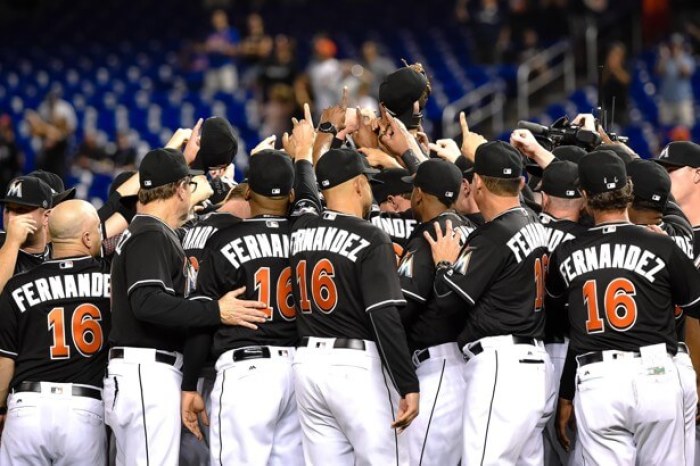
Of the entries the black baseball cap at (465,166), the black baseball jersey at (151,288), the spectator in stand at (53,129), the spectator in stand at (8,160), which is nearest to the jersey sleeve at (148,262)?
the black baseball jersey at (151,288)

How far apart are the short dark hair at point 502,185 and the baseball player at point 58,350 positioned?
2079mm

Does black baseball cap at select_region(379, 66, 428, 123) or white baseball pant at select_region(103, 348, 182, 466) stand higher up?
black baseball cap at select_region(379, 66, 428, 123)

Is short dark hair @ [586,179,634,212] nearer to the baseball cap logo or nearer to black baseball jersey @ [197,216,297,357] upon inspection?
black baseball jersey @ [197,216,297,357]

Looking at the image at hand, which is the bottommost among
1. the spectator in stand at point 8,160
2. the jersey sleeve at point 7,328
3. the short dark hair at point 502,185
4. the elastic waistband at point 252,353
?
the elastic waistband at point 252,353

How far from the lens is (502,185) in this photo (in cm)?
590

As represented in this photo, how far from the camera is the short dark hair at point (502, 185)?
5891mm

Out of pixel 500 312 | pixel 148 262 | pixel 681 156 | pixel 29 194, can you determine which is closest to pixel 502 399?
pixel 500 312

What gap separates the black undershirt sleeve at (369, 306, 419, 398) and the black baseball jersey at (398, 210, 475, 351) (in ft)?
1.05

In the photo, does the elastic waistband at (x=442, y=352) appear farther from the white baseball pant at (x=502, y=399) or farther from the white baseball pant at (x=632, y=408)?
the white baseball pant at (x=632, y=408)

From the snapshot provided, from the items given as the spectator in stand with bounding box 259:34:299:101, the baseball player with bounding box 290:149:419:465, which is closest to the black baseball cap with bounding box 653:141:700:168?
the baseball player with bounding box 290:149:419:465

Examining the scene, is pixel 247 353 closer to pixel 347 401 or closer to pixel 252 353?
pixel 252 353

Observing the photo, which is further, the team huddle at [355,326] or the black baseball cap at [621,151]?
the black baseball cap at [621,151]

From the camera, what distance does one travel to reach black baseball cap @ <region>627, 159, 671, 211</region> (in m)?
6.09

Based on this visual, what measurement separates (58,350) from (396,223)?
2.10 metres
